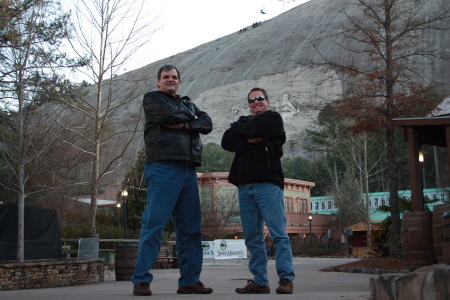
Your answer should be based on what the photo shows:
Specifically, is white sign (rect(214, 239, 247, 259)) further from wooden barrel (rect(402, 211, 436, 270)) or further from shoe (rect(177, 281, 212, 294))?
shoe (rect(177, 281, 212, 294))

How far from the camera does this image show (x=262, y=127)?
4930mm

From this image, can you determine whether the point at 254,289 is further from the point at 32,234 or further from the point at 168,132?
the point at 32,234

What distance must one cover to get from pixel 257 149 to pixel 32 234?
12.3m

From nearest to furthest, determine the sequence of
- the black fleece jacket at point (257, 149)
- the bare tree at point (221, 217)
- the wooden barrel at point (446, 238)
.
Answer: the black fleece jacket at point (257, 149), the wooden barrel at point (446, 238), the bare tree at point (221, 217)

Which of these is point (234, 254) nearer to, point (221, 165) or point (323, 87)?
point (221, 165)

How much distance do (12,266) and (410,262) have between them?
22.3ft

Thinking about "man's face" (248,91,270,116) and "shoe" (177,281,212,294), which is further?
"man's face" (248,91,270,116)

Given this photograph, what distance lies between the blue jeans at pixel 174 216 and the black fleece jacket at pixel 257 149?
0.42 m

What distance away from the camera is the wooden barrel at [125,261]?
33.7 ft

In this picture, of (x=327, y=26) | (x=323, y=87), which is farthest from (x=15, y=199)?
(x=327, y=26)

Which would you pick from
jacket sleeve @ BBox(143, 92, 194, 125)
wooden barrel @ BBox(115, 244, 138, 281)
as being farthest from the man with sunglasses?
wooden barrel @ BBox(115, 244, 138, 281)

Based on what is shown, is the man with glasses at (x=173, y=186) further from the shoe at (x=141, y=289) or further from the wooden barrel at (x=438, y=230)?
the wooden barrel at (x=438, y=230)

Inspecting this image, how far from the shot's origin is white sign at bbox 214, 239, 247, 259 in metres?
23.1

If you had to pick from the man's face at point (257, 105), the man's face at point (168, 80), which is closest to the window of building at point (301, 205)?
the man's face at point (257, 105)
